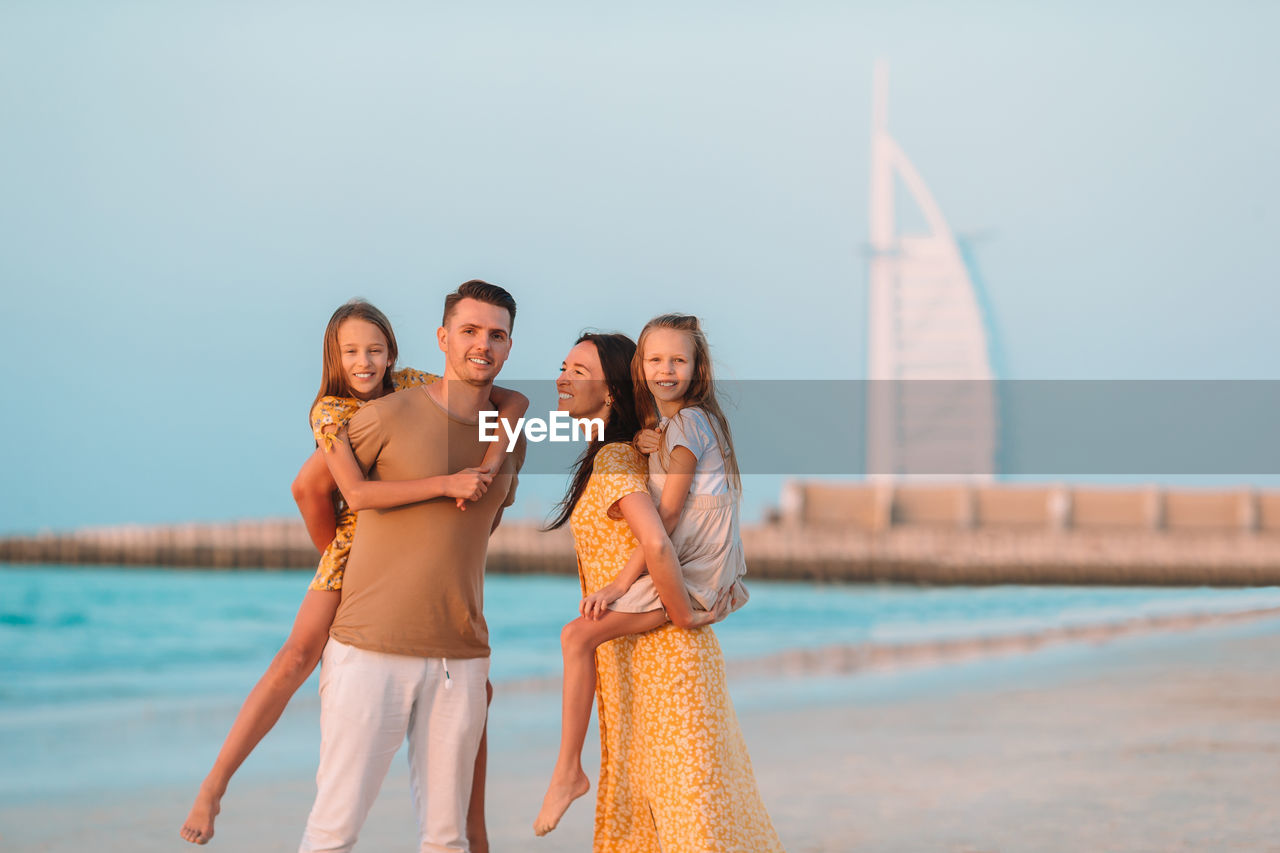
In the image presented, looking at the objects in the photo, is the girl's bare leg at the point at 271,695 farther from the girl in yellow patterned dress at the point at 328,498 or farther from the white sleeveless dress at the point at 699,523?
the white sleeveless dress at the point at 699,523

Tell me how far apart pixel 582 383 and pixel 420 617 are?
0.64 meters

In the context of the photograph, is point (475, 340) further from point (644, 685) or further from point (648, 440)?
point (644, 685)

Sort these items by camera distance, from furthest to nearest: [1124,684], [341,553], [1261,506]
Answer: [1261,506] → [1124,684] → [341,553]

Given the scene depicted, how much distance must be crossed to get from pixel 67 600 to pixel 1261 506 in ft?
87.3

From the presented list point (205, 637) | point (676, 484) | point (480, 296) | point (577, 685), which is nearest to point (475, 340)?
point (480, 296)

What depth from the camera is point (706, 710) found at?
2.92 meters

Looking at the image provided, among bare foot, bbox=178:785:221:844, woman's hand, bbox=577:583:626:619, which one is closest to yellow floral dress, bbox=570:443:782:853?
woman's hand, bbox=577:583:626:619

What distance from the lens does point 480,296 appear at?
2.85 metres

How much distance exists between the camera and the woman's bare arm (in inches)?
116

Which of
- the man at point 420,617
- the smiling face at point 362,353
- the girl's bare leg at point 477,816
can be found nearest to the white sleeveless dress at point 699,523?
the man at point 420,617

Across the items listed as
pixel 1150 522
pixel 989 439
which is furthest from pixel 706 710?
pixel 989 439

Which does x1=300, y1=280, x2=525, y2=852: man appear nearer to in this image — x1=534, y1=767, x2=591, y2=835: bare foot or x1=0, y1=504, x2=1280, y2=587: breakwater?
x1=534, y1=767, x2=591, y2=835: bare foot

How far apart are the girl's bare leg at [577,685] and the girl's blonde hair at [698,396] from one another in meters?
0.37

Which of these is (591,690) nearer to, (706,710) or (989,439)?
(706,710)
